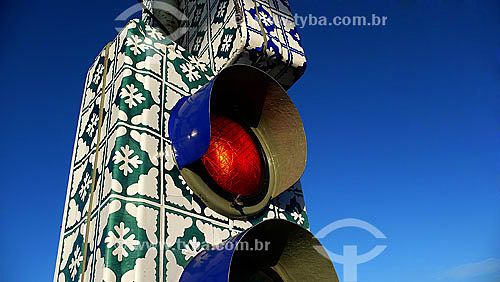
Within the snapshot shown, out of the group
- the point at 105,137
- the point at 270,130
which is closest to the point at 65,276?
the point at 105,137

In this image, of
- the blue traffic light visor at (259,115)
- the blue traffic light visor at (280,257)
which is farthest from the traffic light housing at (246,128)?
the blue traffic light visor at (280,257)

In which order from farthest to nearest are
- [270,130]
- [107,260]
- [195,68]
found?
[195,68], [270,130], [107,260]

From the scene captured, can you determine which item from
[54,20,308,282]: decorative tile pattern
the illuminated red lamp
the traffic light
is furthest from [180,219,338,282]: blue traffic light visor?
the illuminated red lamp

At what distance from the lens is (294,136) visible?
5.77 feet

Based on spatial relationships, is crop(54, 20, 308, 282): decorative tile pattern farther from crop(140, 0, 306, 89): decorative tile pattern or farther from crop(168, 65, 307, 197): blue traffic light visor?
crop(140, 0, 306, 89): decorative tile pattern

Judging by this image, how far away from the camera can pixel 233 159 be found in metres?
1.61

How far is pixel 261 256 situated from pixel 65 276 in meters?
0.85

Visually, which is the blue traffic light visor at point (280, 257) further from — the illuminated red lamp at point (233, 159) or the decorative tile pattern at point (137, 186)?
the illuminated red lamp at point (233, 159)

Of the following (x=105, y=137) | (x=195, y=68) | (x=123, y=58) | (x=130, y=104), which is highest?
(x=195, y=68)

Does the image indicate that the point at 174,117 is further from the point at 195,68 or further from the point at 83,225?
the point at 83,225

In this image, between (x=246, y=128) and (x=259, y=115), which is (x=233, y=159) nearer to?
(x=246, y=128)

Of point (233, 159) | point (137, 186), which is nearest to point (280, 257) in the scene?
point (233, 159)

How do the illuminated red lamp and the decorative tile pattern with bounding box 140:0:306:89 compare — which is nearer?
the illuminated red lamp

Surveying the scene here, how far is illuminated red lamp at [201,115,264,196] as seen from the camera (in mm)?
1560
